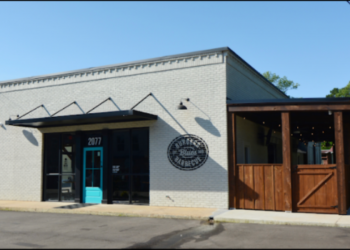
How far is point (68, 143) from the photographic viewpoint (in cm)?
1592

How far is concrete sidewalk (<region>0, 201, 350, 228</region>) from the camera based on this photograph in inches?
399

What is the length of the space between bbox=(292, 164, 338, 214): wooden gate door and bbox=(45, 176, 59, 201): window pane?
947cm

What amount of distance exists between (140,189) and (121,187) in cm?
83

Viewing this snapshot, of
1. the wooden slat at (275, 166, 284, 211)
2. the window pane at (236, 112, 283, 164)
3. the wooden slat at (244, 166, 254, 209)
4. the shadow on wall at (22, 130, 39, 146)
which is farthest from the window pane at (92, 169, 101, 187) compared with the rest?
the wooden slat at (275, 166, 284, 211)

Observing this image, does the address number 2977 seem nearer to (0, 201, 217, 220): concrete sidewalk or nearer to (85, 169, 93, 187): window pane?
(85, 169, 93, 187): window pane

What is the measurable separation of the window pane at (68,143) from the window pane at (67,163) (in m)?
0.20

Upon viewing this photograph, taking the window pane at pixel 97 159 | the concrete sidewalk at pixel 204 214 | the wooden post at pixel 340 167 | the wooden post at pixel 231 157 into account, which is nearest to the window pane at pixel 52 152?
the window pane at pixel 97 159

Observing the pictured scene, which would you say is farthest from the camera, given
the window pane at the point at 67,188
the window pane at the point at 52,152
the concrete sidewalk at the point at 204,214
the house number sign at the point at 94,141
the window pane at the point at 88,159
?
the window pane at the point at 52,152

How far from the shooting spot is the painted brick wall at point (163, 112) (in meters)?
13.1

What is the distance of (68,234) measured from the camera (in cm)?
878

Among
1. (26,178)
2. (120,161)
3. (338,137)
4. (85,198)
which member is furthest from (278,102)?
(26,178)

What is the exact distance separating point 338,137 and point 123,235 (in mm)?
6919

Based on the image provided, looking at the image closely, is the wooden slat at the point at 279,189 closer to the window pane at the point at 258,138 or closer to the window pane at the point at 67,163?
the window pane at the point at 258,138

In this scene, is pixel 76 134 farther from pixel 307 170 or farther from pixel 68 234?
pixel 307 170
